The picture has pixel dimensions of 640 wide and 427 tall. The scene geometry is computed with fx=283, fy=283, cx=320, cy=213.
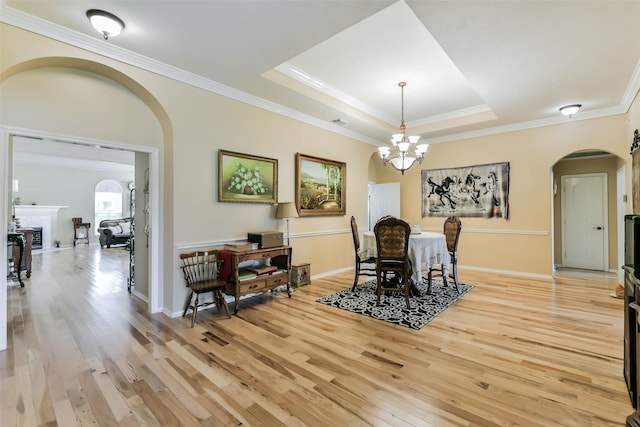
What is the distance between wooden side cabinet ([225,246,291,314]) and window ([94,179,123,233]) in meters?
9.78

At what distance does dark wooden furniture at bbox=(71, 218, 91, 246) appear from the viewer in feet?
32.2

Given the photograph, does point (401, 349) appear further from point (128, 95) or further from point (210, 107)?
point (128, 95)

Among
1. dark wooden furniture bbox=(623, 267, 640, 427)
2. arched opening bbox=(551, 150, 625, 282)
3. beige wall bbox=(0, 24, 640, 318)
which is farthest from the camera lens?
arched opening bbox=(551, 150, 625, 282)

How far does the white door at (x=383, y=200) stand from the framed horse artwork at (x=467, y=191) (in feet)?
1.97

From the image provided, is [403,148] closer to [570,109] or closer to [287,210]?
[287,210]

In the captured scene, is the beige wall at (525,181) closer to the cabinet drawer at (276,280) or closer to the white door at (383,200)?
the white door at (383,200)

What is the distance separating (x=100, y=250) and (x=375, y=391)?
1004 centimetres

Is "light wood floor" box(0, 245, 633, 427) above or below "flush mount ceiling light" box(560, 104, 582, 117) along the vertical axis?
below

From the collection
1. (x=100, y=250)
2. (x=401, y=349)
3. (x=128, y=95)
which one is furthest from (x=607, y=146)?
(x=100, y=250)

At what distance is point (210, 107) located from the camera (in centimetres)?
365

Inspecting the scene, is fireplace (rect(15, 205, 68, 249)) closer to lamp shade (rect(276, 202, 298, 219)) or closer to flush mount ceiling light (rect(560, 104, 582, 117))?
lamp shade (rect(276, 202, 298, 219))

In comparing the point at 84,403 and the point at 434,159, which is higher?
the point at 434,159

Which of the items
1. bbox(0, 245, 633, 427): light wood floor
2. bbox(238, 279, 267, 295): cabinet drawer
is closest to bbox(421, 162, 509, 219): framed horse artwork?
bbox(0, 245, 633, 427): light wood floor

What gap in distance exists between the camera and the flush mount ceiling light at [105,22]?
7.66 feet
